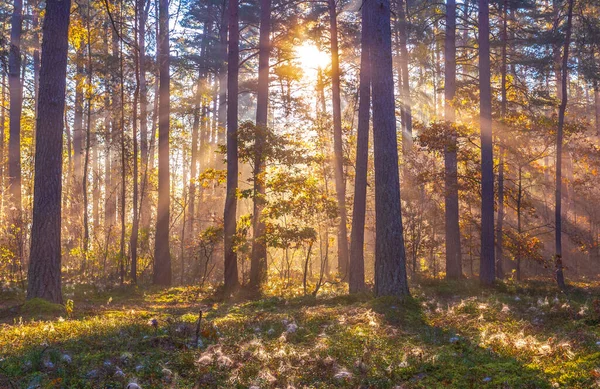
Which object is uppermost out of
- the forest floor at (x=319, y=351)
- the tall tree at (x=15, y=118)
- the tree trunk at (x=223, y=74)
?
the tree trunk at (x=223, y=74)

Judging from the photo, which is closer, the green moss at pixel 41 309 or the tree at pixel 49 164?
the green moss at pixel 41 309

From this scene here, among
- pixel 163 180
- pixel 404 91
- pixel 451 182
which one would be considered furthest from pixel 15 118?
pixel 404 91

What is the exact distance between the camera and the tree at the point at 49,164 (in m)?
9.07

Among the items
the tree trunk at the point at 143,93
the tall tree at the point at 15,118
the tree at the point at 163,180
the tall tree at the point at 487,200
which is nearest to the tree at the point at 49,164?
the tree trunk at the point at 143,93

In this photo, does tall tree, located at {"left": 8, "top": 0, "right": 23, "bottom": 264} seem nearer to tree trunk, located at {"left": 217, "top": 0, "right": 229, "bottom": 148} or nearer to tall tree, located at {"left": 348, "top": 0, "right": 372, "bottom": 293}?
tree trunk, located at {"left": 217, "top": 0, "right": 229, "bottom": 148}

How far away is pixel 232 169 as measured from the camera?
1422 cm

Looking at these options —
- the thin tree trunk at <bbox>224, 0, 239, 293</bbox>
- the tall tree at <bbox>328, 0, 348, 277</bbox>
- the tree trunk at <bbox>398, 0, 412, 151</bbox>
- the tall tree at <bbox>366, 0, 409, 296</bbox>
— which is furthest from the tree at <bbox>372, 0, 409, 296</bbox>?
the tree trunk at <bbox>398, 0, 412, 151</bbox>

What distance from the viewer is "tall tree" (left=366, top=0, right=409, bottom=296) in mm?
9547

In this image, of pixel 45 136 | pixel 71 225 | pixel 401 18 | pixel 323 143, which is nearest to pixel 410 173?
pixel 323 143

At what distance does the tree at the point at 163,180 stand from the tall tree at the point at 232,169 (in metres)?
4.15

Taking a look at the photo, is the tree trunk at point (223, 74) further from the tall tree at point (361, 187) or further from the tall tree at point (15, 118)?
the tall tree at point (361, 187)

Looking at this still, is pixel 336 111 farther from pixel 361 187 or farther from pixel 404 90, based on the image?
pixel 404 90

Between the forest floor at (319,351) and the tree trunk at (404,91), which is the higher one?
the tree trunk at (404,91)

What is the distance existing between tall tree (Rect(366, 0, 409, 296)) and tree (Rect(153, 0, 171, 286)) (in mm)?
9890
